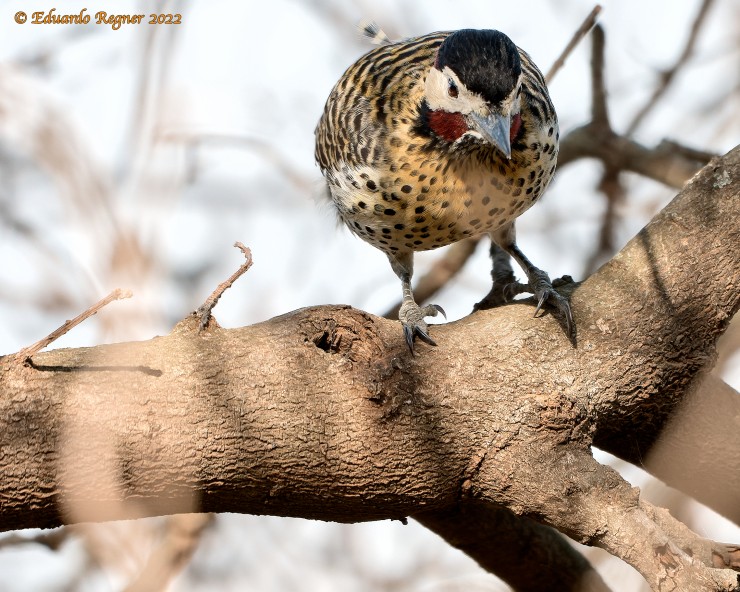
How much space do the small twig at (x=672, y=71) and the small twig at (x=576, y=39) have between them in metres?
0.74

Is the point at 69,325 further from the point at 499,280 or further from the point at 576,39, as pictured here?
the point at 576,39

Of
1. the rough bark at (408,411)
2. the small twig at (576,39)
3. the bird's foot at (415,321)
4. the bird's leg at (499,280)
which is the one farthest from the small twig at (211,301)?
the small twig at (576,39)

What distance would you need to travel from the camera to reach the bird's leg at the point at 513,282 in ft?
8.83

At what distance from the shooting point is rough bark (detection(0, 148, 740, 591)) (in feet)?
7.15

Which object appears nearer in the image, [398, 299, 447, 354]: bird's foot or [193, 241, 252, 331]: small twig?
[193, 241, 252, 331]: small twig

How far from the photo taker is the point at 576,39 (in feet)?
13.3

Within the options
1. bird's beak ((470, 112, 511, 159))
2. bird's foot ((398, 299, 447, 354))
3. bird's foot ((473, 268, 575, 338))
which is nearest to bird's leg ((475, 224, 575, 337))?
bird's foot ((473, 268, 575, 338))

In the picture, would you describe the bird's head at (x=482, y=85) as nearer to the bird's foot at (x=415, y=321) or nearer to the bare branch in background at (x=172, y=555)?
the bird's foot at (x=415, y=321)

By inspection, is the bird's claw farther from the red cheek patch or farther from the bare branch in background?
the bare branch in background

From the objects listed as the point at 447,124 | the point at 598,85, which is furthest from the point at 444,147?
the point at 598,85

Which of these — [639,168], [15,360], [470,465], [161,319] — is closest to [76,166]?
[161,319]

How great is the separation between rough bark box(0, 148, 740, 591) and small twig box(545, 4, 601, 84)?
1452 mm

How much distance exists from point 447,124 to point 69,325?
1.66m

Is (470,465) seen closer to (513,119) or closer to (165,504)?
(165,504)
